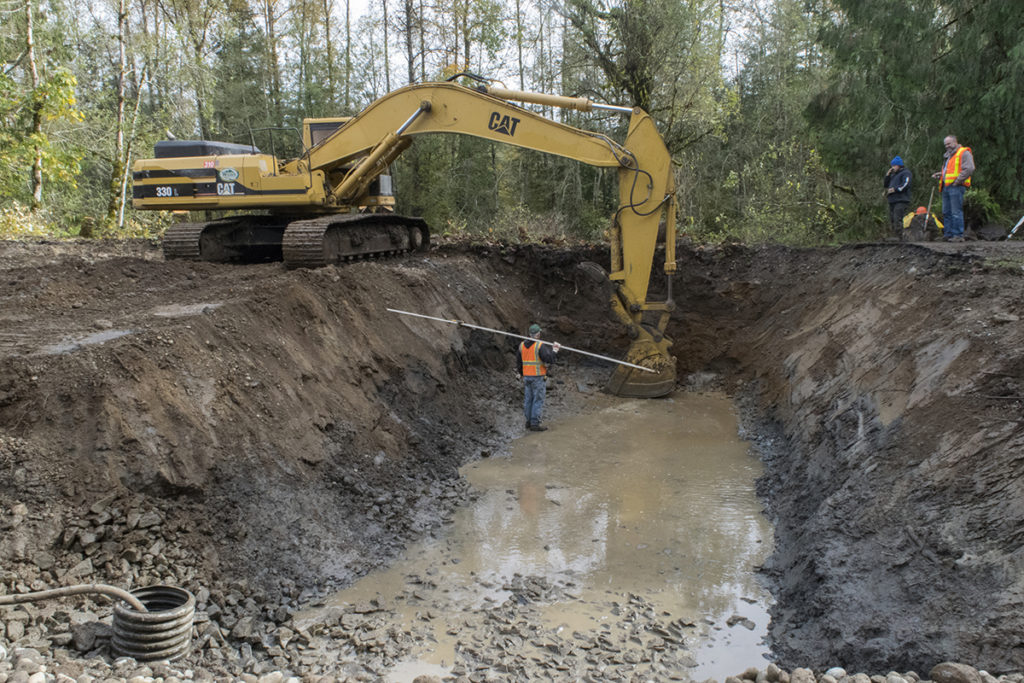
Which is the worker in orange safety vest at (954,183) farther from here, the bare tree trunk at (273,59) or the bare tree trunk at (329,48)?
the bare tree trunk at (273,59)

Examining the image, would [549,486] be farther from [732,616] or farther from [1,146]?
[1,146]

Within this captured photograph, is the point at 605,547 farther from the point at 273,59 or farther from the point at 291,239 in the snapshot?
the point at 273,59

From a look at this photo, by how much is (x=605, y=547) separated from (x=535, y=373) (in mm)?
3770

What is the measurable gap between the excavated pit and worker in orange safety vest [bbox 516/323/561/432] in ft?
1.45

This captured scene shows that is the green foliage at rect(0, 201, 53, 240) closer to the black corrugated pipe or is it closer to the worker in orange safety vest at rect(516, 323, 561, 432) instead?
the worker in orange safety vest at rect(516, 323, 561, 432)

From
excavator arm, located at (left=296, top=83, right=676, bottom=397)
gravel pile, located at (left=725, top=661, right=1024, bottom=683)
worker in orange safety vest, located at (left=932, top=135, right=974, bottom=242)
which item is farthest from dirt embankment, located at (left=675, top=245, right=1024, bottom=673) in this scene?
excavator arm, located at (left=296, top=83, right=676, bottom=397)

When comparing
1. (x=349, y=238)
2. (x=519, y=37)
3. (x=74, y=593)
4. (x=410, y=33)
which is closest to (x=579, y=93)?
(x=519, y=37)

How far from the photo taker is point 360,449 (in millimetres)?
7602

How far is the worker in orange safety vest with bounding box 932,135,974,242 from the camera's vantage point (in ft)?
35.2

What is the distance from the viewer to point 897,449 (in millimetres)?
6105

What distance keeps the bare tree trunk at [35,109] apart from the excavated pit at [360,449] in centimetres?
851

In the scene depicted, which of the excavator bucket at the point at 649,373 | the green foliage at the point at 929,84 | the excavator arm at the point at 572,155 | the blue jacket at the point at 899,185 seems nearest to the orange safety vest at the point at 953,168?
the blue jacket at the point at 899,185

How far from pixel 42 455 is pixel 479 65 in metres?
23.2

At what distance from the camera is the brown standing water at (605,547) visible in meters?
5.41
